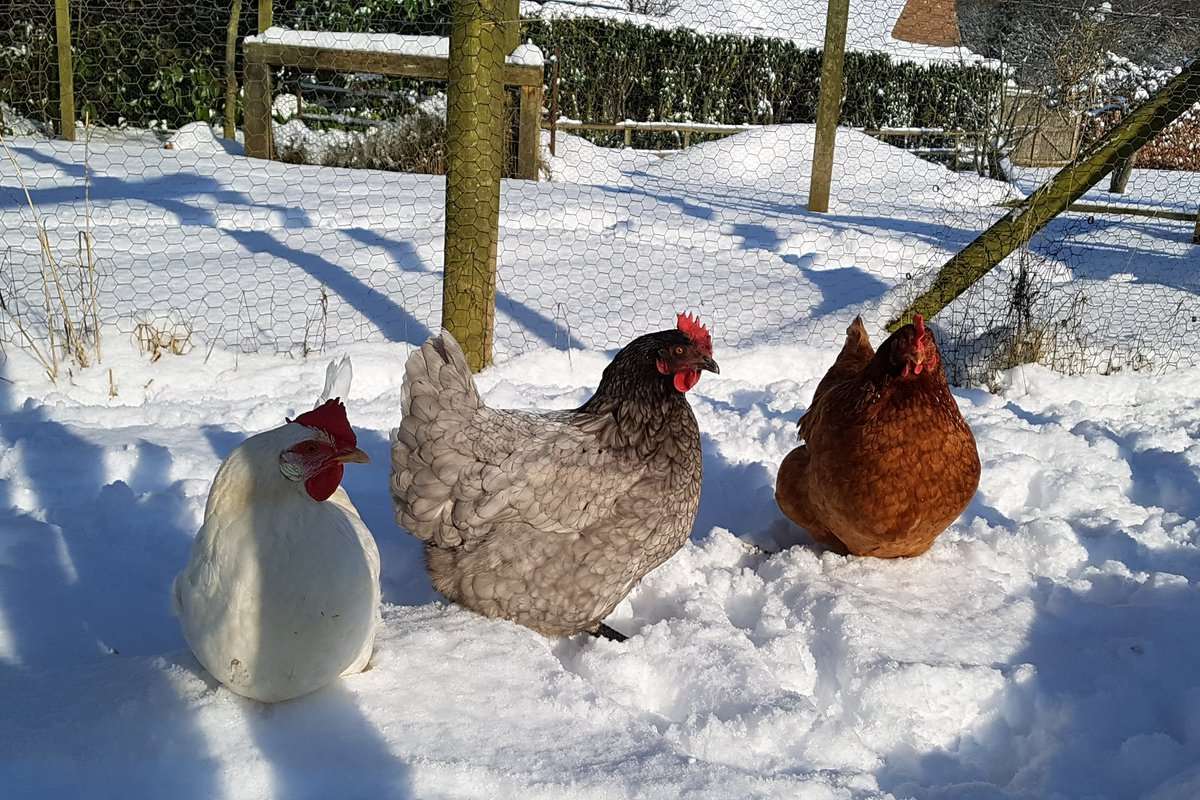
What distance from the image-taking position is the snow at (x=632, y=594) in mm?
1734

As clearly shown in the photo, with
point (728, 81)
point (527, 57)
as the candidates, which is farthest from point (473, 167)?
point (728, 81)

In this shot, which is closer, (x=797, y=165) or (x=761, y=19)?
(x=797, y=165)

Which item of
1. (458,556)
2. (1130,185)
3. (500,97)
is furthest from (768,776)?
(1130,185)

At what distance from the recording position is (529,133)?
8367 mm

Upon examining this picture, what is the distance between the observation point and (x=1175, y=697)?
2170 millimetres

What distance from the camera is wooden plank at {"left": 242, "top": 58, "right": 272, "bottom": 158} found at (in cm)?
842

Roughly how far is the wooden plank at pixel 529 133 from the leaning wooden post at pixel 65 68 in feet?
11.9

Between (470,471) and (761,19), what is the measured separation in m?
18.3

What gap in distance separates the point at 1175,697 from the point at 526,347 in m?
3.10

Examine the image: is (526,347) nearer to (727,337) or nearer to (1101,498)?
(727,337)

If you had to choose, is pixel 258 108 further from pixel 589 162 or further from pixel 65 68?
pixel 589 162

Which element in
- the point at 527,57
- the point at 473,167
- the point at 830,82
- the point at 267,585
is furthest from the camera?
the point at 527,57

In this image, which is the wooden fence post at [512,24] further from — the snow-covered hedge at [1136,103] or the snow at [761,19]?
the snow-covered hedge at [1136,103]

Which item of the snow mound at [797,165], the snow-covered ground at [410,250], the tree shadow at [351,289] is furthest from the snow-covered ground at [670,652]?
the snow mound at [797,165]
